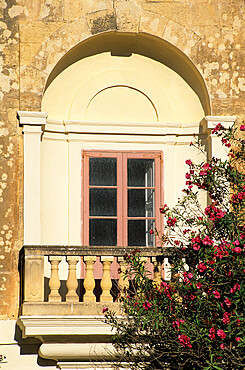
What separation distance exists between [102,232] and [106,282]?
4.82 ft

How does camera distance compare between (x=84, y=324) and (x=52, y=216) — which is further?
(x=52, y=216)

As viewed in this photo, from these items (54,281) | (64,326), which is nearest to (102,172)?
(54,281)

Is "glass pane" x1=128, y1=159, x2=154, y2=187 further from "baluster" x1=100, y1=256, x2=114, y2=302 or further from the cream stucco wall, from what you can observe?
"baluster" x1=100, y1=256, x2=114, y2=302

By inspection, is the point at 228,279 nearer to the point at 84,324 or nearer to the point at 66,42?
the point at 84,324

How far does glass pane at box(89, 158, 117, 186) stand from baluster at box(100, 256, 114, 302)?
5.80ft

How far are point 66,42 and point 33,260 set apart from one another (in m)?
3.31

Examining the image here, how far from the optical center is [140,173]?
13594 mm

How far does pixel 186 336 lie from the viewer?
10.1 m

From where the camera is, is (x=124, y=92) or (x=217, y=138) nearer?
(x=217, y=138)

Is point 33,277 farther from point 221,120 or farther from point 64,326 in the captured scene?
point 221,120

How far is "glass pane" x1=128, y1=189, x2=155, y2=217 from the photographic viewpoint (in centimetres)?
1352

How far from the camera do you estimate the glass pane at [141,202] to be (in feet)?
44.3

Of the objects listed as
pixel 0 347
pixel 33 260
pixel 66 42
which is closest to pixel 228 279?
pixel 33 260

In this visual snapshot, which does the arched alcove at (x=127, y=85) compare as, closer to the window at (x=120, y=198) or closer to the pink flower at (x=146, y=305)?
the window at (x=120, y=198)
